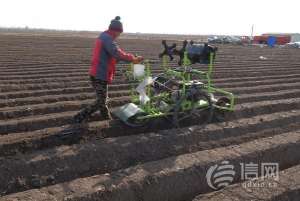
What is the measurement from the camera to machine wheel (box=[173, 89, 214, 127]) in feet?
19.9

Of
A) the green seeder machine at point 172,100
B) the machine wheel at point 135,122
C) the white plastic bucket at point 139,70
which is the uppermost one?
the white plastic bucket at point 139,70

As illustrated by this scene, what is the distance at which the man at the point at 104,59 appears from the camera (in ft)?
18.0

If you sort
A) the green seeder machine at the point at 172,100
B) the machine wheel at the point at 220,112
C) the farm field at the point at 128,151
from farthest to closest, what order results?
the machine wheel at the point at 220,112, the green seeder machine at the point at 172,100, the farm field at the point at 128,151

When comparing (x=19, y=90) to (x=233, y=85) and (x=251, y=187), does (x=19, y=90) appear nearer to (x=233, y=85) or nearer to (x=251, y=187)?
(x=233, y=85)

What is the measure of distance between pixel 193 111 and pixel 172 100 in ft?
1.30

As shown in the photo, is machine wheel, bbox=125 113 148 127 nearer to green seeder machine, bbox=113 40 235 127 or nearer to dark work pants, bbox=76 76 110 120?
green seeder machine, bbox=113 40 235 127

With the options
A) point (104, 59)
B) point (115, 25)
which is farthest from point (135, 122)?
point (115, 25)

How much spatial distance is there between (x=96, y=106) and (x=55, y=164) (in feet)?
4.90

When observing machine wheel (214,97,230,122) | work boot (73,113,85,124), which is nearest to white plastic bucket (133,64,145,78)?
work boot (73,113,85,124)

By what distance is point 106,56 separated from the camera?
223 inches

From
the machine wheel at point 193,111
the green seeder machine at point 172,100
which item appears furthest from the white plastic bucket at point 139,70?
the machine wheel at point 193,111

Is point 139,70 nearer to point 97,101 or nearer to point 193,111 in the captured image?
point 97,101

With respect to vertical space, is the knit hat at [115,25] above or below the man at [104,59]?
above

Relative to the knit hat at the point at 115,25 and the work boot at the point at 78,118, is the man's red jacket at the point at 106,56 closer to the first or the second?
the knit hat at the point at 115,25
